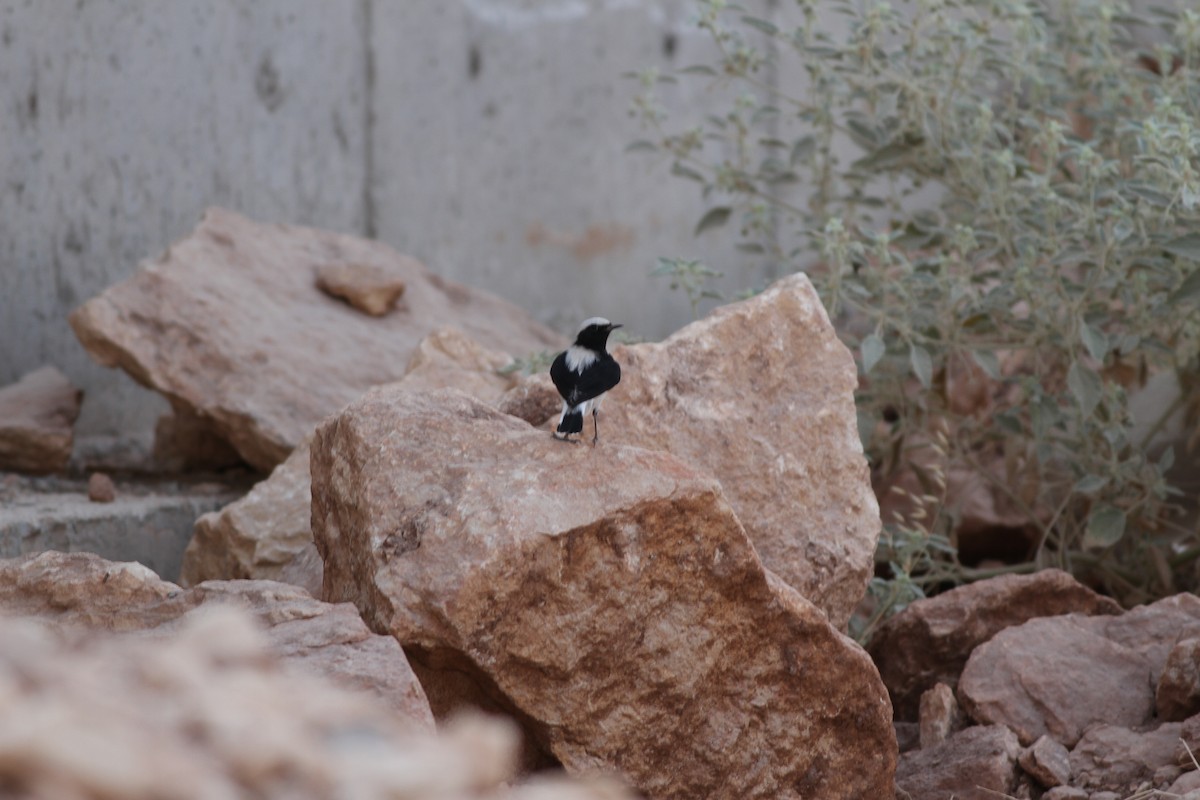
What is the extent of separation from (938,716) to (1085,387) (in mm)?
1085

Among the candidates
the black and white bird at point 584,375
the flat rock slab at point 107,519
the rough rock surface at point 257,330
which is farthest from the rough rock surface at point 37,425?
the black and white bird at point 584,375

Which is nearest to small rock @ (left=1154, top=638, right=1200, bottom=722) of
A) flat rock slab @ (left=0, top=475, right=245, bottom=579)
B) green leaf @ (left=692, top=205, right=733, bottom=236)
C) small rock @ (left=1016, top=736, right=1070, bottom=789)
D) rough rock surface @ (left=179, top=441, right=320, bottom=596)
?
small rock @ (left=1016, top=736, right=1070, bottom=789)

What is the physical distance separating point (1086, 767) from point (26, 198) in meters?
3.30

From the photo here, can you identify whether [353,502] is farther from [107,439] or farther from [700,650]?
[107,439]

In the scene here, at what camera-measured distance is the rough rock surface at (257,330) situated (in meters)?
3.54

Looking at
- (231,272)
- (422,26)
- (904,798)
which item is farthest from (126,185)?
(904,798)

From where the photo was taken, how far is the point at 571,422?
2182 millimetres

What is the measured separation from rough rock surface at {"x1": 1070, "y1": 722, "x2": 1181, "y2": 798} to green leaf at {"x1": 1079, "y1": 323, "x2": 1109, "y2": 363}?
1048 millimetres

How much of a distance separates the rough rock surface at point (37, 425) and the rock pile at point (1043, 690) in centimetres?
224

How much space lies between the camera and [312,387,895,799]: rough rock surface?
2.01 metres

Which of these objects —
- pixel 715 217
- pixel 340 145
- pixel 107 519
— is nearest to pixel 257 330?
pixel 107 519

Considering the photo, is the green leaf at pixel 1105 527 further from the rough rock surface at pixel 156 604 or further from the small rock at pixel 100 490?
the small rock at pixel 100 490

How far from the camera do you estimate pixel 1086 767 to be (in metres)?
2.38

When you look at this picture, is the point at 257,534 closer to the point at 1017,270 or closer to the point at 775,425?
the point at 775,425
